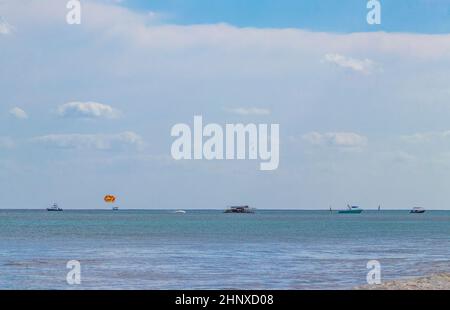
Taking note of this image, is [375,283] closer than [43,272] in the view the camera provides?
Yes

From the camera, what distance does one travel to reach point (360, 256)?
74812 mm

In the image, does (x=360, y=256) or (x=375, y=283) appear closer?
(x=375, y=283)

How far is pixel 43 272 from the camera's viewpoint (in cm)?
5588

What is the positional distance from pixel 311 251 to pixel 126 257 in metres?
21.5

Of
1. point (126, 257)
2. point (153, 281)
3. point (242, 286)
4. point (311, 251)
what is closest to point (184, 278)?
point (153, 281)
